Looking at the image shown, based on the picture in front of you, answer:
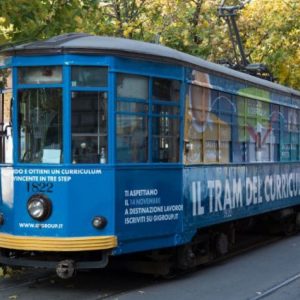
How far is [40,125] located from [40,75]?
0.60 m

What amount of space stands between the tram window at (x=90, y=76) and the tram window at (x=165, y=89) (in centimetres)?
77

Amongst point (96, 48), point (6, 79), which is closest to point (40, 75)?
point (6, 79)

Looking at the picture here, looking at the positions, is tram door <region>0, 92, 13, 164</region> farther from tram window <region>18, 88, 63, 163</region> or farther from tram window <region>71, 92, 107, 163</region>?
tram window <region>71, 92, 107, 163</region>

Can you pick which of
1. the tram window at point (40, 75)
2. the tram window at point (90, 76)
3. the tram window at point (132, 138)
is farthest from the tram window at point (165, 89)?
the tram window at point (40, 75)

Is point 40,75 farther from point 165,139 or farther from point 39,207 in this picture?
point 165,139

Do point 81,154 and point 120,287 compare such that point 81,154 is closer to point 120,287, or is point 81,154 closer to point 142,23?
point 120,287

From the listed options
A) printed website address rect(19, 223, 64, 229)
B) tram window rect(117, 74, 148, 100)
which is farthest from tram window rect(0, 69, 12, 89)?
printed website address rect(19, 223, 64, 229)

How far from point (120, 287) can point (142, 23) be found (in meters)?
8.74

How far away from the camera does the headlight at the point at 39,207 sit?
7289mm

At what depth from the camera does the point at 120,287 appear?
26.6 feet

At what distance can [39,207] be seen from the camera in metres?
7.32

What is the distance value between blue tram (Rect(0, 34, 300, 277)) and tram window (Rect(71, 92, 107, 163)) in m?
0.01

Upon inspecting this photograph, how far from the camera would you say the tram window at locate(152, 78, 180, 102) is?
7953 millimetres

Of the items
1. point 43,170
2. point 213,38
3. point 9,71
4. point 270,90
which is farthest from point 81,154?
point 213,38
